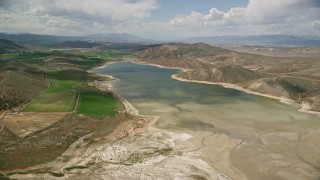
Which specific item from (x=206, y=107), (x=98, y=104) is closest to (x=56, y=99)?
(x=98, y=104)

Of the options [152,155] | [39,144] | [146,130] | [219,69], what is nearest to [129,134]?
[146,130]

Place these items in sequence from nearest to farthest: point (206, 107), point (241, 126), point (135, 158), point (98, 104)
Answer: point (135, 158) < point (241, 126) < point (206, 107) < point (98, 104)

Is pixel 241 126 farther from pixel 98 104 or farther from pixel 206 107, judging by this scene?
pixel 98 104

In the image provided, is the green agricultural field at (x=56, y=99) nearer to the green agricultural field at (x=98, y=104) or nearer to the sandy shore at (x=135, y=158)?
the green agricultural field at (x=98, y=104)

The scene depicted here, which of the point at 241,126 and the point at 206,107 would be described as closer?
the point at 241,126

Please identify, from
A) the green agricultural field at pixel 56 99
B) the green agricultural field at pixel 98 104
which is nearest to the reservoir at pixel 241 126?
the green agricultural field at pixel 98 104

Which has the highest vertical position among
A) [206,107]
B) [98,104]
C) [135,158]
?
[98,104]

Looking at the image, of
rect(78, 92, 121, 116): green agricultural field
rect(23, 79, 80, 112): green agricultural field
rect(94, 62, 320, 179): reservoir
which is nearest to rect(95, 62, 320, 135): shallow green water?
rect(94, 62, 320, 179): reservoir

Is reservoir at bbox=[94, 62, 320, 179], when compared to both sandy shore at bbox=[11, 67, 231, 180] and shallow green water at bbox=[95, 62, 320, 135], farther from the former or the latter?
sandy shore at bbox=[11, 67, 231, 180]
